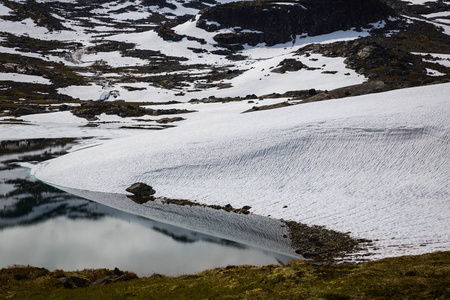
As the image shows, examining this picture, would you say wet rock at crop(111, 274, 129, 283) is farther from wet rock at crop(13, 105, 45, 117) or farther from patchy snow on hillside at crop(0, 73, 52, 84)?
patchy snow on hillside at crop(0, 73, 52, 84)

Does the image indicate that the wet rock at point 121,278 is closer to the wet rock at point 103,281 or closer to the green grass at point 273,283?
the wet rock at point 103,281

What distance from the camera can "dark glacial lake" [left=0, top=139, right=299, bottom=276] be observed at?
Answer: 24.7m

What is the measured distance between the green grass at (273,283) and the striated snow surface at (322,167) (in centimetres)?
659

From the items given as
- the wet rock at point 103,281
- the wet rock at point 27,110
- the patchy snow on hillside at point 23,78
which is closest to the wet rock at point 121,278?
the wet rock at point 103,281

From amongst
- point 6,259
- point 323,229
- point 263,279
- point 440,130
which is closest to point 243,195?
point 323,229

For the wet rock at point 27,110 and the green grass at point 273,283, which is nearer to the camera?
the green grass at point 273,283

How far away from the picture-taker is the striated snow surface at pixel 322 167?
2956 cm

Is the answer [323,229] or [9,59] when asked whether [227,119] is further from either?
[9,59]

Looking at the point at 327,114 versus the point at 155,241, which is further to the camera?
the point at 327,114

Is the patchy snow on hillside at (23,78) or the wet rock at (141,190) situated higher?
the patchy snow on hillside at (23,78)

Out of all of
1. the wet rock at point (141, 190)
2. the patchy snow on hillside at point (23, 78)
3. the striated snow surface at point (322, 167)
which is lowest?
the wet rock at point (141, 190)

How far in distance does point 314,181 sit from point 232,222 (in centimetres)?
1204

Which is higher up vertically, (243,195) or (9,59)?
(9,59)

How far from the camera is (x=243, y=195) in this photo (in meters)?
37.6
